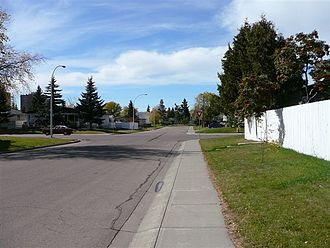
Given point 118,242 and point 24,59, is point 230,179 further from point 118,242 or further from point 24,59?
point 24,59

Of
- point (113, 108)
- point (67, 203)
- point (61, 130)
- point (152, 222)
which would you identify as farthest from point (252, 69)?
point (113, 108)

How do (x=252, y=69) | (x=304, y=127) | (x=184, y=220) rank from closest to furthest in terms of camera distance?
(x=184, y=220) < (x=304, y=127) < (x=252, y=69)

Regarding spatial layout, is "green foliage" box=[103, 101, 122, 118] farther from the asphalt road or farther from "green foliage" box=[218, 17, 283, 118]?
the asphalt road

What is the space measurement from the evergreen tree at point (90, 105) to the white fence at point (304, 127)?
2809 inches

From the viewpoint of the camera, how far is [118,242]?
23.2 ft

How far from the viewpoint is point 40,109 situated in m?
93.7

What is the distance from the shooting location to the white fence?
597 inches

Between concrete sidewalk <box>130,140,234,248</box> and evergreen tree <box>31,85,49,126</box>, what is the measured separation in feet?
274

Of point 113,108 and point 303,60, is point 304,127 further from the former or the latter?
point 113,108

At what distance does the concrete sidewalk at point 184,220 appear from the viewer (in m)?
6.71

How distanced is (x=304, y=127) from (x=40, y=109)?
81.6 meters

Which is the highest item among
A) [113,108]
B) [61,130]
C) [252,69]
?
[113,108]

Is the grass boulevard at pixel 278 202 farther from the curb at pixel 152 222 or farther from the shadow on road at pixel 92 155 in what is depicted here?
the shadow on road at pixel 92 155

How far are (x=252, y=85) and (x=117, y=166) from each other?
1124 cm
